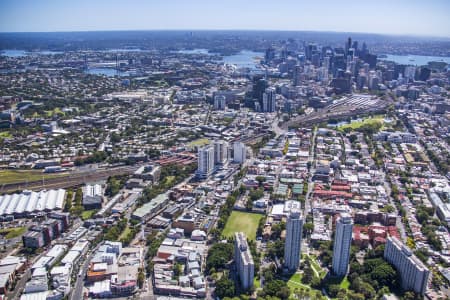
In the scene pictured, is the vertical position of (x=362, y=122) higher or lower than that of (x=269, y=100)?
lower

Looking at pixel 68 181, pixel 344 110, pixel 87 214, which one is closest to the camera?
pixel 87 214

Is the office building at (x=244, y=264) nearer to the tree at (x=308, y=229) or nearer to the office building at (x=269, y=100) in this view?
the tree at (x=308, y=229)

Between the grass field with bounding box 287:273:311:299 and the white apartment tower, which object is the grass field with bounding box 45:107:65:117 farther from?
the grass field with bounding box 287:273:311:299

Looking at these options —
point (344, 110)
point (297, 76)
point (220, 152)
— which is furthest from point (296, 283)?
point (297, 76)

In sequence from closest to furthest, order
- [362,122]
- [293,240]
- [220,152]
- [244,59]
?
[293,240] → [220,152] → [362,122] → [244,59]

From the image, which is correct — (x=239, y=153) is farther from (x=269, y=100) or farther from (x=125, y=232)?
(x=269, y=100)

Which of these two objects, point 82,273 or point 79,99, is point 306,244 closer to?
point 82,273

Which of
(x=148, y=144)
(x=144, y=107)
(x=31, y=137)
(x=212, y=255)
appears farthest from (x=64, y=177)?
(x=144, y=107)
